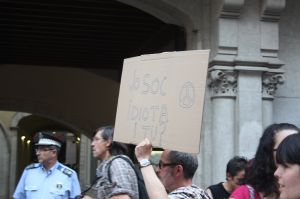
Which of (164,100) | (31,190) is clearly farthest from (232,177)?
(164,100)

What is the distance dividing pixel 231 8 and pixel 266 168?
14.0 ft

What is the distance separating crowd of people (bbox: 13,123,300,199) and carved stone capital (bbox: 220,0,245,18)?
2397 millimetres

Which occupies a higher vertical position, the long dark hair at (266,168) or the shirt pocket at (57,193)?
the long dark hair at (266,168)

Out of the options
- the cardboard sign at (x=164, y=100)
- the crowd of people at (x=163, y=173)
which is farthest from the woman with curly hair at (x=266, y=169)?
the cardboard sign at (x=164, y=100)

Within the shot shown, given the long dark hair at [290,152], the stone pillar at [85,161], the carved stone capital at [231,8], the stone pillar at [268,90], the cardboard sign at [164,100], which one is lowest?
the stone pillar at [85,161]

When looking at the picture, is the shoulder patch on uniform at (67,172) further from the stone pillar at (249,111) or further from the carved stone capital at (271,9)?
the carved stone capital at (271,9)

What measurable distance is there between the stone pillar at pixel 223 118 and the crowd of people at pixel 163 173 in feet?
5.02

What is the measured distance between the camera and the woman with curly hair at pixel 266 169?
3227 mm

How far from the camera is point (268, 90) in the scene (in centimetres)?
748

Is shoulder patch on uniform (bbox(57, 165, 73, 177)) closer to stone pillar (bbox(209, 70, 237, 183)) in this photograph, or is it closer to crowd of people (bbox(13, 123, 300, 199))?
crowd of people (bbox(13, 123, 300, 199))

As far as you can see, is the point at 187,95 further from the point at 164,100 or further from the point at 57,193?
the point at 57,193

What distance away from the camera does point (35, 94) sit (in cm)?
1884

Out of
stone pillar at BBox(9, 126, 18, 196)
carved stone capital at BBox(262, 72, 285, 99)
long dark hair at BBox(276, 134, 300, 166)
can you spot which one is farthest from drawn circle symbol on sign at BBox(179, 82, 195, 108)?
stone pillar at BBox(9, 126, 18, 196)

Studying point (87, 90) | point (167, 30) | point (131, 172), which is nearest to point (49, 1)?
point (167, 30)
